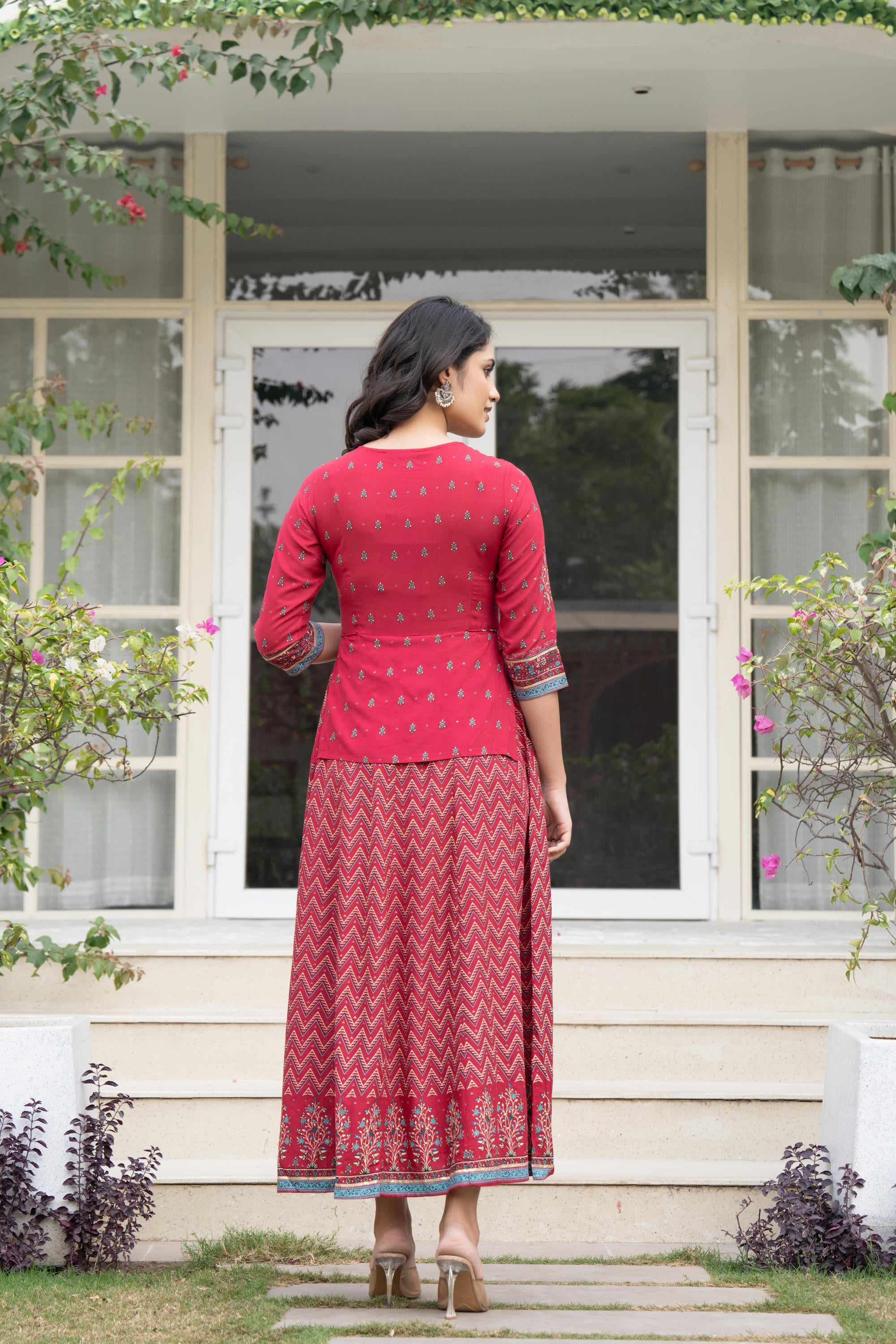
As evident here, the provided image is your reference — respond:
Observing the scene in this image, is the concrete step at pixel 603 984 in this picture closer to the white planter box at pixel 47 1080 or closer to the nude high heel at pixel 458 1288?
the white planter box at pixel 47 1080

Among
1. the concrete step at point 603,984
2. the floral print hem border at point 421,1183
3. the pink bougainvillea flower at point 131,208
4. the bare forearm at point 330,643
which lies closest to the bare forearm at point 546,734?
the bare forearm at point 330,643

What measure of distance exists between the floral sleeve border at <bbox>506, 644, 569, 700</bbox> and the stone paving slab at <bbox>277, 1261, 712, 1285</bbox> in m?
1.07

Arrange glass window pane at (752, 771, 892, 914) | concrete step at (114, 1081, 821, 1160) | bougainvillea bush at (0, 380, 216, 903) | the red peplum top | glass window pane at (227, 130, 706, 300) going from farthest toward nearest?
1. glass window pane at (227, 130, 706, 300)
2. glass window pane at (752, 771, 892, 914)
3. concrete step at (114, 1081, 821, 1160)
4. bougainvillea bush at (0, 380, 216, 903)
5. the red peplum top

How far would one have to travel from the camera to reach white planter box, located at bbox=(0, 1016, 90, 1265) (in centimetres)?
258

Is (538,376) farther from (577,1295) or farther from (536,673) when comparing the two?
(577,1295)

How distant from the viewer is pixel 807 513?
462 cm

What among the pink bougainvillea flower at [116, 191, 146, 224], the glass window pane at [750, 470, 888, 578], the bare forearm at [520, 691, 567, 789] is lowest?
the bare forearm at [520, 691, 567, 789]

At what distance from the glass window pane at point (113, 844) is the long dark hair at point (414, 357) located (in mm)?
2549

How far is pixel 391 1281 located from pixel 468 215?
3.74 metres

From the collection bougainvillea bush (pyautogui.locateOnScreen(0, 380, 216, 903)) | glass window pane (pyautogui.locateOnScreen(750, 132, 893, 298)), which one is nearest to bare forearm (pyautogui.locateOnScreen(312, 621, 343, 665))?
bougainvillea bush (pyautogui.locateOnScreen(0, 380, 216, 903))

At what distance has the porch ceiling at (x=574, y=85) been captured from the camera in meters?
4.00

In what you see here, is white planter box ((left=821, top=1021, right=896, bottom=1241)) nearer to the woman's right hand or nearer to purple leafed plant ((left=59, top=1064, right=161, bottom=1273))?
the woman's right hand

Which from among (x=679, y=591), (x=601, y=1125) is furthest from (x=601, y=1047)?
(x=679, y=591)

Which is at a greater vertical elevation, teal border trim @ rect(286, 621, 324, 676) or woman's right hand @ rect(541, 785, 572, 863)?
teal border trim @ rect(286, 621, 324, 676)
